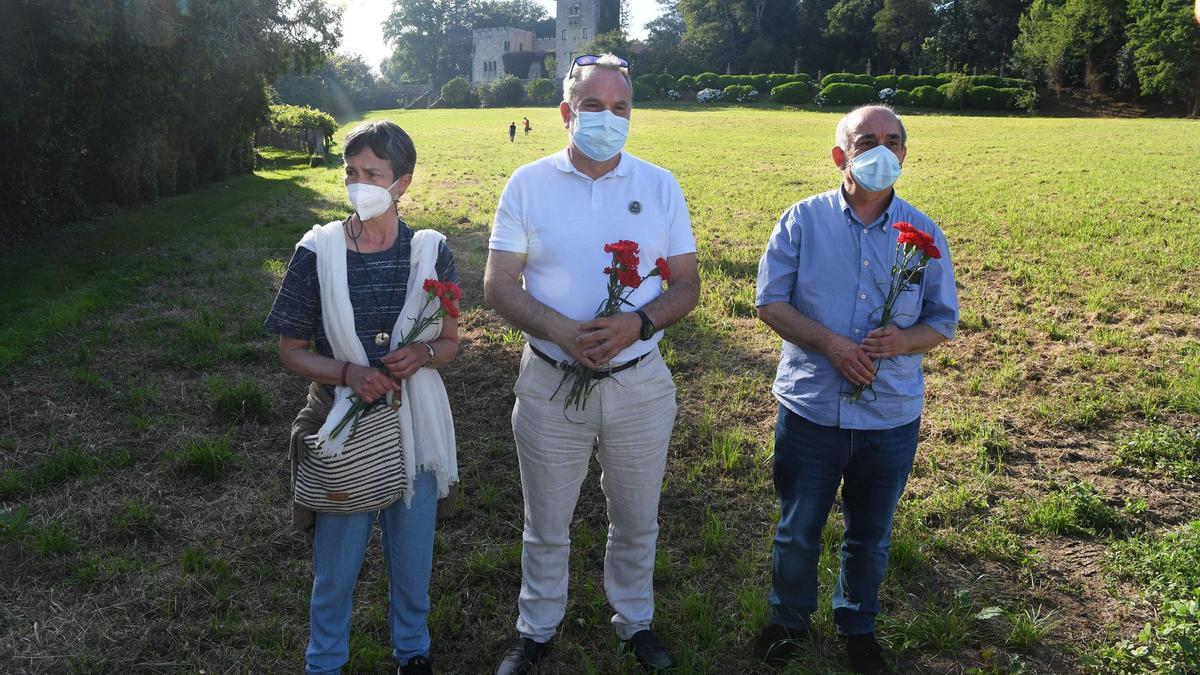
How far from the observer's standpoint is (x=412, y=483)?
2865 millimetres

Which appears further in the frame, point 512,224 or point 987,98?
point 987,98

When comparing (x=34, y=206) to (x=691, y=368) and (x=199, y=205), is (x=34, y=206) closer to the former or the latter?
(x=199, y=205)

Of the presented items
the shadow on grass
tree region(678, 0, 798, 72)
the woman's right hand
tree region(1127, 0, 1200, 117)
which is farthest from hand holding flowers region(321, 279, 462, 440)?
tree region(678, 0, 798, 72)

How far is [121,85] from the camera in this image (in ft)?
41.3

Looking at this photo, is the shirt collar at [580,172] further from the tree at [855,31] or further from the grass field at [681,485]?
the tree at [855,31]

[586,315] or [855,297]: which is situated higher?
[855,297]

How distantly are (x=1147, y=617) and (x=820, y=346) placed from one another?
1.95 m

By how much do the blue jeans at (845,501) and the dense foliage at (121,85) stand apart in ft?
36.7

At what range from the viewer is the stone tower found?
282 ft

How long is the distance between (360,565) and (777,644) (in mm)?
1639

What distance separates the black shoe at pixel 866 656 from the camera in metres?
3.14

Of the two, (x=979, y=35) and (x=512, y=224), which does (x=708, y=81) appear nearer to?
(x=979, y=35)

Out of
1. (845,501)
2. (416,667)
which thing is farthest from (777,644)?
(416,667)

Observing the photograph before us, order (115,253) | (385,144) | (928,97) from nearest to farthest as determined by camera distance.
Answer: (385,144) → (115,253) → (928,97)
